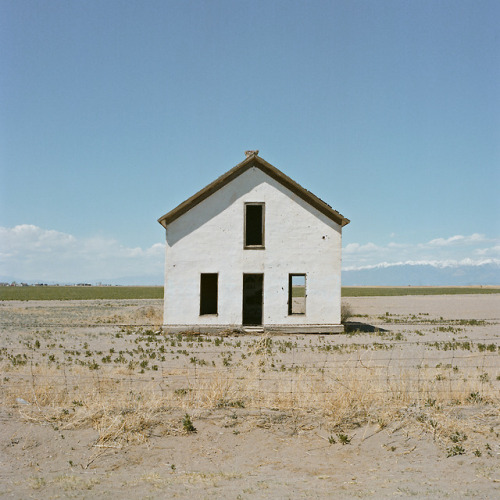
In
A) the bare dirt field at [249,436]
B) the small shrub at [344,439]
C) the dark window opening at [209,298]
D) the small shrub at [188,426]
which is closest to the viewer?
the bare dirt field at [249,436]

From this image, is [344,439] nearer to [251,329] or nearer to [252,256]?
[251,329]

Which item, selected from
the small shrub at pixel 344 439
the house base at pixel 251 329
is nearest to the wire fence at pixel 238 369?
the house base at pixel 251 329

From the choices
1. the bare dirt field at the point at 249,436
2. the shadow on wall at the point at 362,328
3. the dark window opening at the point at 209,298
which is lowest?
the bare dirt field at the point at 249,436

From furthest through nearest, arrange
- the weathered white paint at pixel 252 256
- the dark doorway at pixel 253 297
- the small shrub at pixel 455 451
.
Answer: the dark doorway at pixel 253 297 → the weathered white paint at pixel 252 256 → the small shrub at pixel 455 451

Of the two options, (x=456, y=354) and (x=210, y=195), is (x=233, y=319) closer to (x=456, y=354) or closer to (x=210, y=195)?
(x=210, y=195)

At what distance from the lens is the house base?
22.3m

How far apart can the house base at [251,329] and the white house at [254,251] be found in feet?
0.14

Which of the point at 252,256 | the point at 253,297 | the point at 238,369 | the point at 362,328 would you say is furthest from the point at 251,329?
the point at 238,369

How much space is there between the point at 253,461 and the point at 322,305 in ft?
51.0

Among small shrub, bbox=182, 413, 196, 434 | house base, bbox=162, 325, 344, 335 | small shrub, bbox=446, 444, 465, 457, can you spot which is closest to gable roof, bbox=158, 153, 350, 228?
house base, bbox=162, 325, 344, 335

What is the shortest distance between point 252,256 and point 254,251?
0.77 feet

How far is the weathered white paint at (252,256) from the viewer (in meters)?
22.5

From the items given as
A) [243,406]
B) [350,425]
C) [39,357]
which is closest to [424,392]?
[350,425]

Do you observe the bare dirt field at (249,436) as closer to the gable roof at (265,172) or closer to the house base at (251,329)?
the house base at (251,329)
